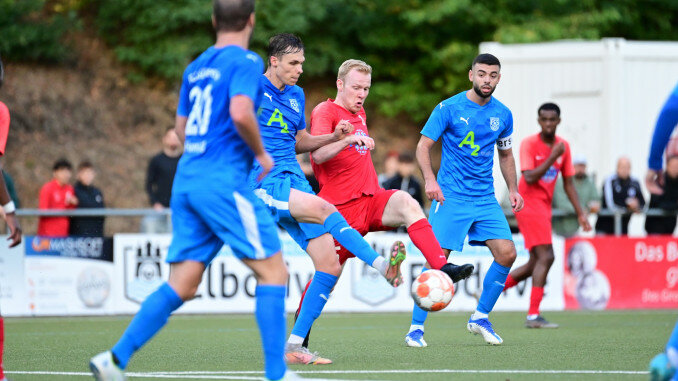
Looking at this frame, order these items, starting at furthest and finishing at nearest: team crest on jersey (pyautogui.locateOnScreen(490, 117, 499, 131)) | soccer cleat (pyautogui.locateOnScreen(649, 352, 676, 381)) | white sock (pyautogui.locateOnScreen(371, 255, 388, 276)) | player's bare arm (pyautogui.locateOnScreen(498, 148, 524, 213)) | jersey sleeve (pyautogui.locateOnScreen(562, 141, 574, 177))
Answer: jersey sleeve (pyautogui.locateOnScreen(562, 141, 574, 177)) < player's bare arm (pyautogui.locateOnScreen(498, 148, 524, 213)) < team crest on jersey (pyautogui.locateOnScreen(490, 117, 499, 131)) < white sock (pyautogui.locateOnScreen(371, 255, 388, 276)) < soccer cleat (pyautogui.locateOnScreen(649, 352, 676, 381))

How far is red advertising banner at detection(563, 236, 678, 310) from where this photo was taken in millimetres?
15516

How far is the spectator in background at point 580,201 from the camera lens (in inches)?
618

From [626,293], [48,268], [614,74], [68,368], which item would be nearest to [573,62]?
[614,74]

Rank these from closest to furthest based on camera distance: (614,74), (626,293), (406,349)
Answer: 1. (406,349)
2. (626,293)
3. (614,74)

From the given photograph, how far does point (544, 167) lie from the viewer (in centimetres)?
1175

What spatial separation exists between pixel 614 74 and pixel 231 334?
10051mm

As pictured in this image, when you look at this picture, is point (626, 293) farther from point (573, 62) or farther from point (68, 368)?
point (68, 368)

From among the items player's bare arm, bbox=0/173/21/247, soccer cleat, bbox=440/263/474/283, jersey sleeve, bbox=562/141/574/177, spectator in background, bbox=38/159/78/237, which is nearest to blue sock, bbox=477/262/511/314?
soccer cleat, bbox=440/263/474/283

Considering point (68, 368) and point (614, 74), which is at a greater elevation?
point (614, 74)

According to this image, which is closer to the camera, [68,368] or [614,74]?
[68,368]

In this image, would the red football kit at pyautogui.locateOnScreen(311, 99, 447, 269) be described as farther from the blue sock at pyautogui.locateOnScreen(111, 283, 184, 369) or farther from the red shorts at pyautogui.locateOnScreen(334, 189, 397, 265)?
the blue sock at pyautogui.locateOnScreen(111, 283, 184, 369)

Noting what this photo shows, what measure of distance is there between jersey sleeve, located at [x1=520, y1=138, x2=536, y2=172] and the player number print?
6.68m

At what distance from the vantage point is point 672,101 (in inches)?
229

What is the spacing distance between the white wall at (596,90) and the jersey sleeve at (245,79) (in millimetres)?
13166
